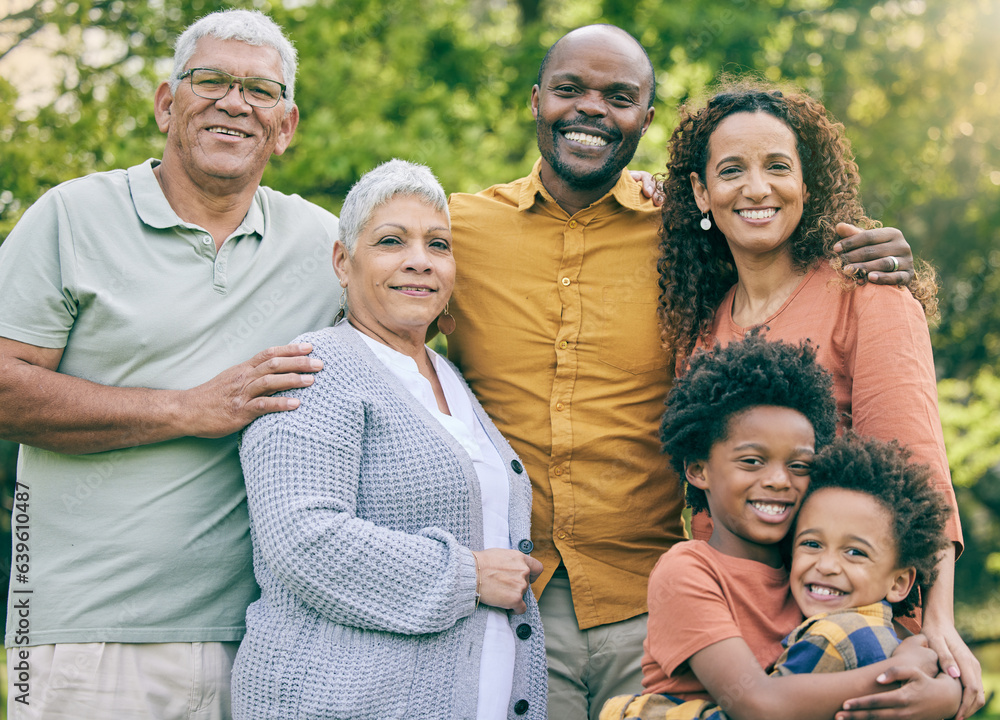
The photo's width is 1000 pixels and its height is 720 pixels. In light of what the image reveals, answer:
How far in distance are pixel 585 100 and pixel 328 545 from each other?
1.97m

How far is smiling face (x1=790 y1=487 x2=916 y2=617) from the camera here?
2.19 m

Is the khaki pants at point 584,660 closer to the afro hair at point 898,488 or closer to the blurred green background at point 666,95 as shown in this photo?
the afro hair at point 898,488

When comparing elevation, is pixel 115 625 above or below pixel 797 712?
below

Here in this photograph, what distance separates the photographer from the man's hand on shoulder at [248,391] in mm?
2570

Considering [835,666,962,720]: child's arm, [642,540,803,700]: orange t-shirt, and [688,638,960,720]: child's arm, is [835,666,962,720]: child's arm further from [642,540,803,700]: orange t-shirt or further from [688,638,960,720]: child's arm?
[642,540,803,700]: orange t-shirt

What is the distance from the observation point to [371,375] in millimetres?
2689

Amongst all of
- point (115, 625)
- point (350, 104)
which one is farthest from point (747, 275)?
point (350, 104)

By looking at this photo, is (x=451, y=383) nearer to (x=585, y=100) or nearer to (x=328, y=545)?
(x=328, y=545)

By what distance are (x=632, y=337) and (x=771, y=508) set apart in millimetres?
1062

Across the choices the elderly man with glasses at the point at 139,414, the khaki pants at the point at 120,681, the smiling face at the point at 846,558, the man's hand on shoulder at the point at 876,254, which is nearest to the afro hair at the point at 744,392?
the smiling face at the point at 846,558

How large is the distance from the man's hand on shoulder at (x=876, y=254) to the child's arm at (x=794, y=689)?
1.10 meters

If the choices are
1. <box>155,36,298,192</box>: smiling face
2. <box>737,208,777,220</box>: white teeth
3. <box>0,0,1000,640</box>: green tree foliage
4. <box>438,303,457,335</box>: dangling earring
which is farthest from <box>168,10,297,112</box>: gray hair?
<box>0,0,1000,640</box>: green tree foliage

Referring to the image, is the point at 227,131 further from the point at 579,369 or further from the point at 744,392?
the point at 744,392

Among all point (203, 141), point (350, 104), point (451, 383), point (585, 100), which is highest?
point (350, 104)
